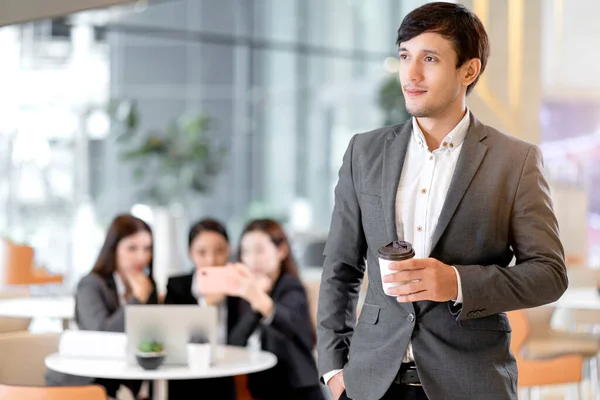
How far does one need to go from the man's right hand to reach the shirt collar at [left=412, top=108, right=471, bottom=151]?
54 centimetres

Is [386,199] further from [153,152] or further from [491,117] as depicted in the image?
[153,152]

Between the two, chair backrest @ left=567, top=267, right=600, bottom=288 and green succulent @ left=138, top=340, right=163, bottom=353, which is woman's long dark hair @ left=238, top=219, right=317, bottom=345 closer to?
green succulent @ left=138, top=340, right=163, bottom=353

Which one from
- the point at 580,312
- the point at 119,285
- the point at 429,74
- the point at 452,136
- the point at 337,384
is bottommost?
the point at 580,312

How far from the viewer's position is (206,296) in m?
4.49

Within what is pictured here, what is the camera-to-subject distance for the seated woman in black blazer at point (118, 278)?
173 inches

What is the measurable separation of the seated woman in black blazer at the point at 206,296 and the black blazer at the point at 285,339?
0.30 feet

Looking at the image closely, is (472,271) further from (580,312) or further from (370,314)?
(580,312)

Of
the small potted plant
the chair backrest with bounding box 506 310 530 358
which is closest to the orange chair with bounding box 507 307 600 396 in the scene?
the chair backrest with bounding box 506 310 530 358

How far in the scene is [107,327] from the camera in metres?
4.29

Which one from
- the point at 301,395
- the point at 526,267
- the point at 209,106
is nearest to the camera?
the point at 526,267

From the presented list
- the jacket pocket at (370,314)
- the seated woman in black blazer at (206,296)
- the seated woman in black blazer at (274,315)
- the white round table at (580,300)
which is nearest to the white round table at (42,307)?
the seated woman in black blazer at (206,296)

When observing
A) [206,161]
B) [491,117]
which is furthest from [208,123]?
[491,117]

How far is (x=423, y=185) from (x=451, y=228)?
4.7 inches

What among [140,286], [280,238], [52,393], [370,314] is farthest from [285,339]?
[370,314]
